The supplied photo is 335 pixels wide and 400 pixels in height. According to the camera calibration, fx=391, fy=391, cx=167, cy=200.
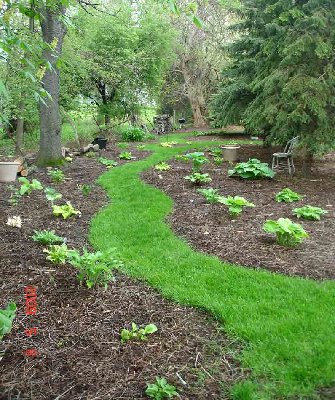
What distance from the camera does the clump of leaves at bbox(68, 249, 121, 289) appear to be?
131 inches

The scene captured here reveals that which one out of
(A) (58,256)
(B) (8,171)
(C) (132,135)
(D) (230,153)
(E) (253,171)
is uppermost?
(C) (132,135)

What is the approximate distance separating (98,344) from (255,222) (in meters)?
3.12

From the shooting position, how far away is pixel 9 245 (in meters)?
4.35

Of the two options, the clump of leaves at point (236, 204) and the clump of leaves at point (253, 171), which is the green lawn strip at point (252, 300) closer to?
the clump of leaves at point (236, 204)

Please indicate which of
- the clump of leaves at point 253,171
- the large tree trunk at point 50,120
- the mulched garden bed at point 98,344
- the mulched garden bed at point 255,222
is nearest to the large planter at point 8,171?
the large tree trunk at point 50,120

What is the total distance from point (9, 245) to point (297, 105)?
5502 millimetres

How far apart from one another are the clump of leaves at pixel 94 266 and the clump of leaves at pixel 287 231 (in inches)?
70.5

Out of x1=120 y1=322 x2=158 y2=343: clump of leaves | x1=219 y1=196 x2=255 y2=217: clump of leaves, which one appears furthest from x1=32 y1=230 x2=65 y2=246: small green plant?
x1=219 y1=196 x2=255 y2=217: clump of leaves

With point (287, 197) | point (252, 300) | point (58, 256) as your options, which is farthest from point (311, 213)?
point (58, 256)

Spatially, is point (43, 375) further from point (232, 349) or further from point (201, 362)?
point (232, 349)

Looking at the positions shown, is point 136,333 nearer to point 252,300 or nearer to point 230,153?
point 252,300

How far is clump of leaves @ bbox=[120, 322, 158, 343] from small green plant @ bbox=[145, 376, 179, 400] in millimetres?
525

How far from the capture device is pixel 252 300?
3.30m

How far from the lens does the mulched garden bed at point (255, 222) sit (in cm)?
407
